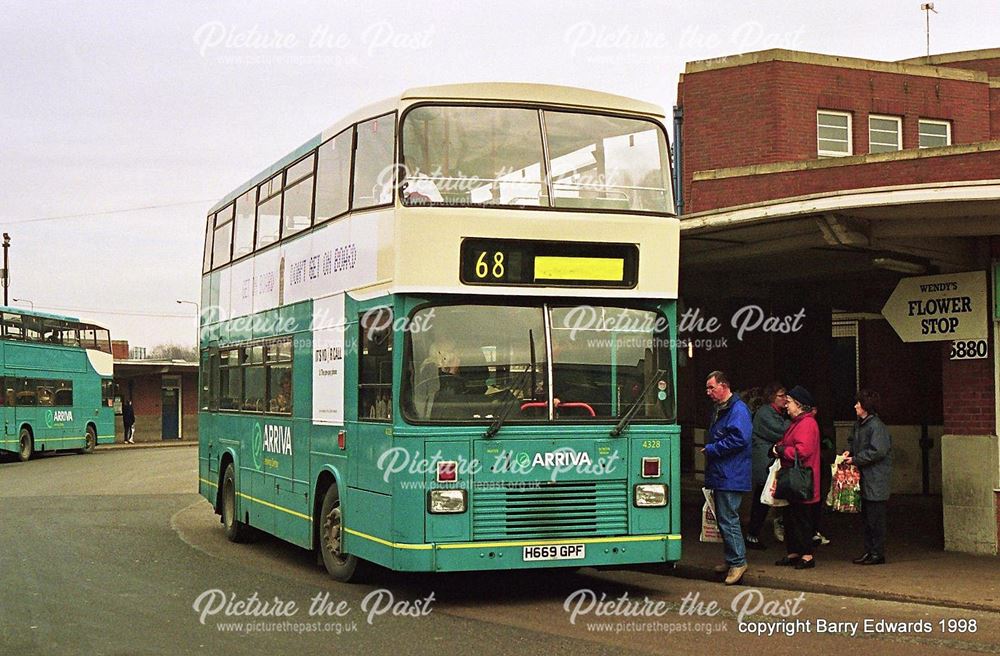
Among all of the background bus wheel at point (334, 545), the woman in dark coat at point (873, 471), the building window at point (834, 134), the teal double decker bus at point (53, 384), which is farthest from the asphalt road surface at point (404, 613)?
the teal double decker bus at point (53, 384)

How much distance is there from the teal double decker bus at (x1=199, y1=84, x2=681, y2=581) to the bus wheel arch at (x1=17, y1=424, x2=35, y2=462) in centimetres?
2673

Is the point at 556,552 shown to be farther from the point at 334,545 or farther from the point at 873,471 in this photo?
the point at 873,471

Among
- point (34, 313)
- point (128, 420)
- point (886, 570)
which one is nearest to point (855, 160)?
point (886, 570)

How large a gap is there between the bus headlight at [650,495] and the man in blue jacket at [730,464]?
806mm

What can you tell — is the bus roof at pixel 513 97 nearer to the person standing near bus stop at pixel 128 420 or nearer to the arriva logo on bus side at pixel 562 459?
the arriva logo on bus side at pixel 562 459

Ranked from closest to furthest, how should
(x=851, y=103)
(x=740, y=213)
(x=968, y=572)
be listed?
(x=968, y=572)
(x=740, y=213)
(x=851, y=103)

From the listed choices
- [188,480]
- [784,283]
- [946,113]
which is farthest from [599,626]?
[946,113]

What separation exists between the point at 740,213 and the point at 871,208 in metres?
1.32

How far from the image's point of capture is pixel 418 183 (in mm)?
10383

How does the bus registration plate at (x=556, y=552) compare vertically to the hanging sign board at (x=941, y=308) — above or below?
below

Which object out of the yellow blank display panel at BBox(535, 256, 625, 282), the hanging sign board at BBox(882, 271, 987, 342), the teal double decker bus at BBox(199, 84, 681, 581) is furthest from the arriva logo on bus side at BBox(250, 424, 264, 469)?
the hanging sign board at BBox(882, 271, 987, 342)

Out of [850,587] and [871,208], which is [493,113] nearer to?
[871,208]

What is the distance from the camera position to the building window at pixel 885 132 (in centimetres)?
2817

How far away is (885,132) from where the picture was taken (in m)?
28.4
